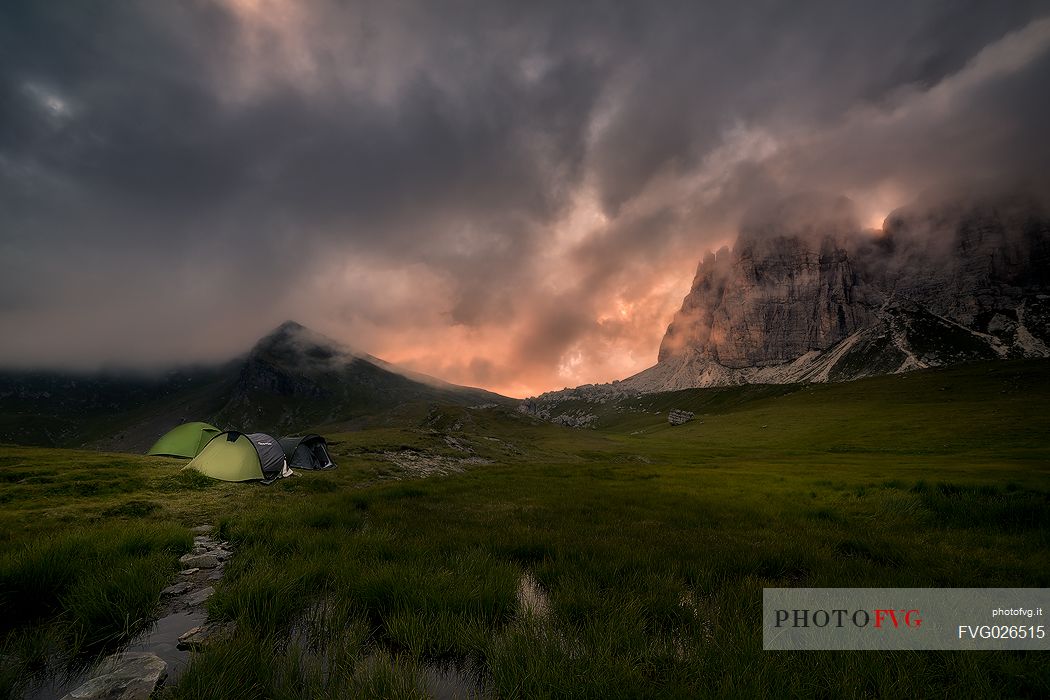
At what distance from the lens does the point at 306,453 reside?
96.2 ft

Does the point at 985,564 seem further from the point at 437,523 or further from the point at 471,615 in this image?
the point at 437,523

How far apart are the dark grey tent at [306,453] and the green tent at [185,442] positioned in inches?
361

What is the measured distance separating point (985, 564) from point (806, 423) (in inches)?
4785

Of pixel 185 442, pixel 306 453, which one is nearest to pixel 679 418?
pixel 306 453

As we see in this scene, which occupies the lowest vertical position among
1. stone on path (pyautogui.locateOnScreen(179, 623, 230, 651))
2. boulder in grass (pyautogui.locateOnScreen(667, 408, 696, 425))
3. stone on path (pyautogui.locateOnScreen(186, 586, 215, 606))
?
stone on path (pyautogui.locateOnScreen(186, 586, 215, 606))

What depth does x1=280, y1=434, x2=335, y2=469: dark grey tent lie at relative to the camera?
2859cm

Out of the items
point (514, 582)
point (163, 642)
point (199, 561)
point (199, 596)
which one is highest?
point (514, 582)

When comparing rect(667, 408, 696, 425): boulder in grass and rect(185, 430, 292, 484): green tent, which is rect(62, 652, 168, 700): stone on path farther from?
rect(667, 408, 696, 425): boulder in grass

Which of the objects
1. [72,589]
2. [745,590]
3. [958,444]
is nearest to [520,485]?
[745,590]

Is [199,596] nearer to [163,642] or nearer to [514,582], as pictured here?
[163,642]

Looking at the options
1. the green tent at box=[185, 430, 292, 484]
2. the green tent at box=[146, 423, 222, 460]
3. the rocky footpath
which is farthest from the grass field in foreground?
the green tent at box=[146, 423, 222, 460]

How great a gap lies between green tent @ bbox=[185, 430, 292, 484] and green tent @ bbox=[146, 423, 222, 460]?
15.0 m

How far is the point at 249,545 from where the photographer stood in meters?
7.72

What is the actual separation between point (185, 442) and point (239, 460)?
19.5m
